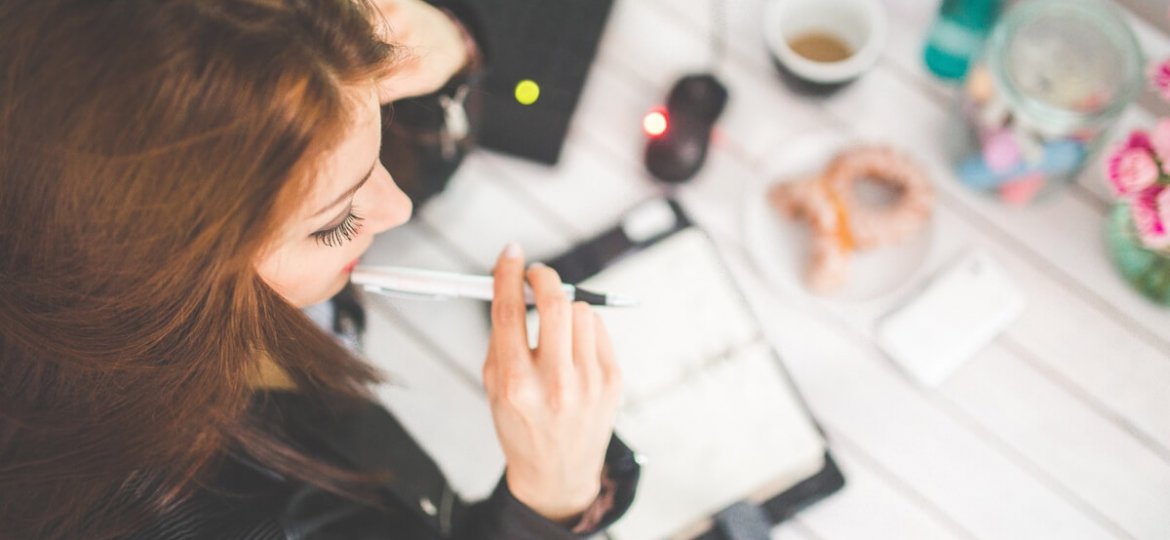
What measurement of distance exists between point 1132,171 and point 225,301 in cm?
62

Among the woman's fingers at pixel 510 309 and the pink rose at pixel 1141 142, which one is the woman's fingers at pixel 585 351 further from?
the pink rose at pixel 1141 142

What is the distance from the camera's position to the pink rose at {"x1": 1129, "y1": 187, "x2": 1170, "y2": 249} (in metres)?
0.60

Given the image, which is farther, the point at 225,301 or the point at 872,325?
the point at 872,325

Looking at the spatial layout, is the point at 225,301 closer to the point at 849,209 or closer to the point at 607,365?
the point at 607,365

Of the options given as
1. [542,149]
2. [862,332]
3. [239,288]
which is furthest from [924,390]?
[239,288]

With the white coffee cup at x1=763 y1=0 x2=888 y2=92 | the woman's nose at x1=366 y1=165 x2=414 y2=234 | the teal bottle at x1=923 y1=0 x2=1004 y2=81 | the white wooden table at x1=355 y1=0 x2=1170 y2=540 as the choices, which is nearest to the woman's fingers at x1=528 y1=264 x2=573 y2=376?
the woman's nose at x1=366 y1=165 x2=414 y2=234

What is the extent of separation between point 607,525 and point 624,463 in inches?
2.2

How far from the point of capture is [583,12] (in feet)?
2.87

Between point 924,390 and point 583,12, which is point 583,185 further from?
point 924,390

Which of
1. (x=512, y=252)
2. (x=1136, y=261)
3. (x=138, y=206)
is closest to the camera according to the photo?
(x=138, y=206)

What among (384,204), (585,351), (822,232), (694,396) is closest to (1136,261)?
(822,232)

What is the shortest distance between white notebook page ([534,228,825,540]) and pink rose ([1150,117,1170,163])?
1.14 feet

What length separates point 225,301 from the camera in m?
0.50

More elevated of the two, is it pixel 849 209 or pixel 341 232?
pixel 341 232
